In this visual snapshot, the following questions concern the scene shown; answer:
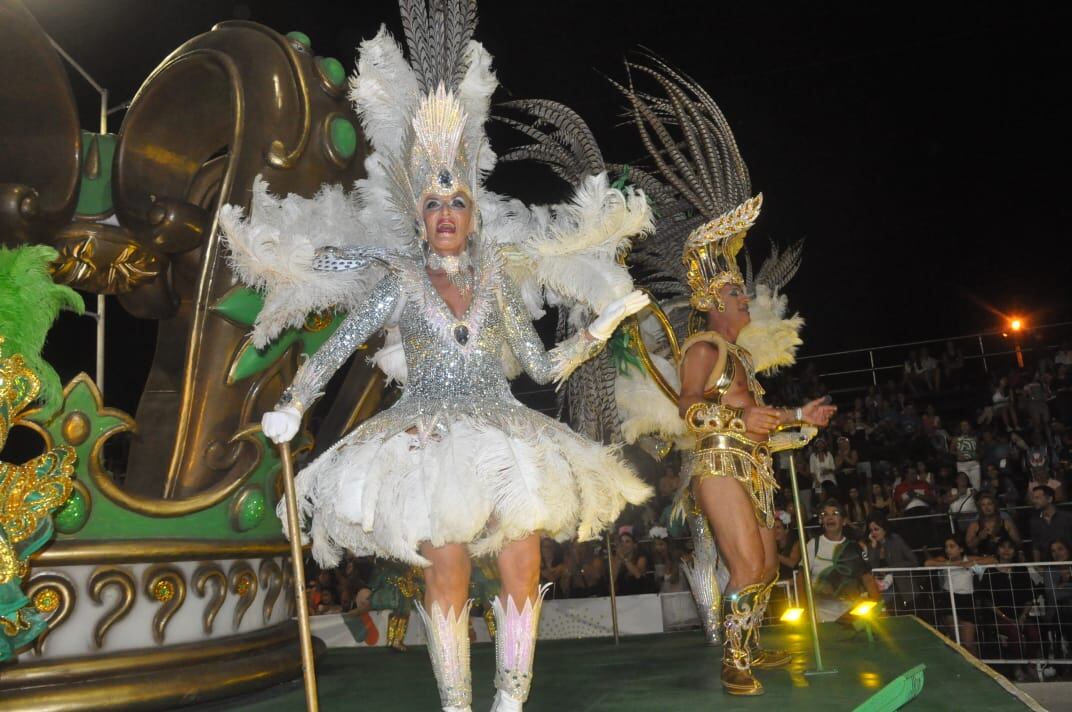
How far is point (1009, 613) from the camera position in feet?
26.0

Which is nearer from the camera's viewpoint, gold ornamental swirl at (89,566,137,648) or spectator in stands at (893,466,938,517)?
gold ornamental swirl at (89,566,137,648)

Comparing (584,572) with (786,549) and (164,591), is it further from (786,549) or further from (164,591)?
(164,591)

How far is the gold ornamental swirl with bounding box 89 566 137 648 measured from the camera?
3680 mm

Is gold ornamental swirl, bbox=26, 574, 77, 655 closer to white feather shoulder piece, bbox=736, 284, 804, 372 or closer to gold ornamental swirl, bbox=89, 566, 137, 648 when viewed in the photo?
gold ornamental swirl, bbox=89, 566, 137, 648

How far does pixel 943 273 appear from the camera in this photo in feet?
44.5

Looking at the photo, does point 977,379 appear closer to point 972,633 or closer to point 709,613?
point 972,633

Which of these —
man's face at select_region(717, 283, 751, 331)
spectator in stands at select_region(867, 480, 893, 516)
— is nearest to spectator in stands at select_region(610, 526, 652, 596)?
spectator in stands at select_region(867, 480, 893, 516)

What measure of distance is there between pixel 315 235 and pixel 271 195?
2.20ft

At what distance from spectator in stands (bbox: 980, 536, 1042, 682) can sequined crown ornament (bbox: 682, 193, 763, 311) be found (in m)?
3.93

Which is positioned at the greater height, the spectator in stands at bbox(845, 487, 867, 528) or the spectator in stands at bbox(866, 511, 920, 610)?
the spectator in stands at bbox(845, 487, 867, 528)

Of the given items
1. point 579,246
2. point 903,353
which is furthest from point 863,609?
point 903,353

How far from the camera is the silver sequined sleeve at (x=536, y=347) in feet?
11.0

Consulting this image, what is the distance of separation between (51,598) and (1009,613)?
7.42 metres

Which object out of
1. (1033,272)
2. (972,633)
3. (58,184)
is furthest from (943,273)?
(58,184)
